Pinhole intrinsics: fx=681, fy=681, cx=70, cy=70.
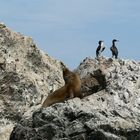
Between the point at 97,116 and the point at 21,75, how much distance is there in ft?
36.7

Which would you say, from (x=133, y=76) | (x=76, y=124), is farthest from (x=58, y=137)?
(x=133, y=76)

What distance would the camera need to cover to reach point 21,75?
76.8 feet

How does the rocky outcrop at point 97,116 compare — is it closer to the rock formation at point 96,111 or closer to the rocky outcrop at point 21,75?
the rock formation at point 96,111

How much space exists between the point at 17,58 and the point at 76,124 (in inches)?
490

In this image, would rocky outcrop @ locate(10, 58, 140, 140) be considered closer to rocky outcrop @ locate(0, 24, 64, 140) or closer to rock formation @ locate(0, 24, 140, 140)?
rock formation @ locate(0, 24, 140, 140)

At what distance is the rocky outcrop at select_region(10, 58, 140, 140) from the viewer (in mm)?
12250

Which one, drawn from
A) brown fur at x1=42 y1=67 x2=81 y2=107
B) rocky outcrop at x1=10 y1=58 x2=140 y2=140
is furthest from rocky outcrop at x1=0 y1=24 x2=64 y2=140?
rocky outcrop at x1=10 y1=58 x2=140 y2=140

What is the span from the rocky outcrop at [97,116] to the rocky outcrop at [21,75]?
747cm

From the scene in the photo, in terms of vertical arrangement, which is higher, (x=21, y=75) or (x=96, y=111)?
(x=96, y=111)

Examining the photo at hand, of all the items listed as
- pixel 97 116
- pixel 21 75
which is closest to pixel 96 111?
pixel 97 116

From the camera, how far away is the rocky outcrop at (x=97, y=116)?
1225cm

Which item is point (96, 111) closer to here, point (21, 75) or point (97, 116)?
point (97, 116)

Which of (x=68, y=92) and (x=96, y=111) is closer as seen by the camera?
(x=96, y=111)

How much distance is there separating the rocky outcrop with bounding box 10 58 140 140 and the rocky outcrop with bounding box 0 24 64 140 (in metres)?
7.47
